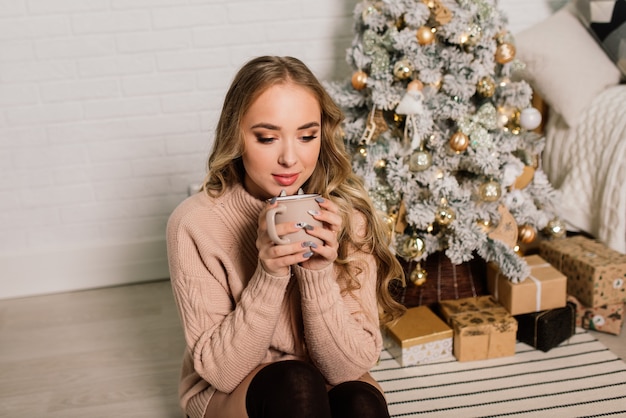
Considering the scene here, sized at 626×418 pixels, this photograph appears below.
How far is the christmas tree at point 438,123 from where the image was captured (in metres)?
1.70

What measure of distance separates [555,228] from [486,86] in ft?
1.75

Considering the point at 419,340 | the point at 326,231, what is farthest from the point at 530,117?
the point at 326,231

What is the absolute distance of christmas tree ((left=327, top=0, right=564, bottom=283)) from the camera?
170 centimetres

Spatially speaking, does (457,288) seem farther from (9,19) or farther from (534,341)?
(9,19)

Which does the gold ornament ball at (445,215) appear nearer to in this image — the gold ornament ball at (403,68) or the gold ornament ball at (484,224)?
the gold ornament ball at (484,224)

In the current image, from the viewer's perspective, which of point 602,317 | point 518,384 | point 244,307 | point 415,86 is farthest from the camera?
point 602,317

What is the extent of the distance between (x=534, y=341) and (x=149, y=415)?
3.54 feet

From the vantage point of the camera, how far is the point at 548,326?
68.3 inches

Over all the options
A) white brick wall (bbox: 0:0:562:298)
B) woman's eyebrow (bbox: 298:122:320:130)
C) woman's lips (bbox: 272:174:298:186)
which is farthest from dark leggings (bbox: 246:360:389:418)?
white brick wall (bbox: 0:0:562:298)

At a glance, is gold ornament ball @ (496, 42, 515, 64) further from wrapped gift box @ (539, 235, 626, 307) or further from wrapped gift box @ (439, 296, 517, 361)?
wrapped gift box @ (439, 296, 517, 361)

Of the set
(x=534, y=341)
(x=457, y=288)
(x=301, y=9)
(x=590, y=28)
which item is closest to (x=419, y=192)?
(x=457, y=288)

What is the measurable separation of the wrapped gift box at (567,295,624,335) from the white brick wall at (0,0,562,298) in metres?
1.14

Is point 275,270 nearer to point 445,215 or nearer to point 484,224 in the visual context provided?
point 445,215

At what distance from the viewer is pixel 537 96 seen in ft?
7.31
